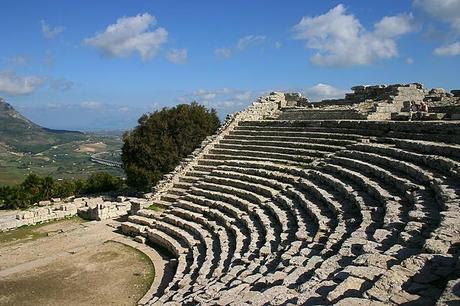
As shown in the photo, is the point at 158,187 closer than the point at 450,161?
No

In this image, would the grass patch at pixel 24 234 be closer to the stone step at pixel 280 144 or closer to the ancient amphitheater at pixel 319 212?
the ancient amphitheater at pixel 319 212

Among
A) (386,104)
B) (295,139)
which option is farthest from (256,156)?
(386,104)

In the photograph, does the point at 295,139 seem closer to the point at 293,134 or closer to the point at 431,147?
the point at 293,134

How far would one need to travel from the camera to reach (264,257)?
11.3m

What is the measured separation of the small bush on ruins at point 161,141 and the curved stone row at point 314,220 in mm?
3661

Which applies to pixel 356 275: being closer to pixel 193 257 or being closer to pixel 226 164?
pixel 193 257

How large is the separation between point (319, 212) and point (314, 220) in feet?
1.27

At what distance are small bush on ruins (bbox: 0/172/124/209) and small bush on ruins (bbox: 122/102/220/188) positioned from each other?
357 cm

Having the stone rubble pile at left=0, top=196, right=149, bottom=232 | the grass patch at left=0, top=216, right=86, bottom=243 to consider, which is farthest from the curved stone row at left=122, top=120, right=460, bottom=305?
the grass patch at left=0, top=216, right=86, bottom=243

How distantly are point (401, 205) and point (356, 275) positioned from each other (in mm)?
4653

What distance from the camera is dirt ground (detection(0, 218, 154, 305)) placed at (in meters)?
13.7

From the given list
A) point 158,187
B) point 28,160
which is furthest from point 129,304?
point 28,160

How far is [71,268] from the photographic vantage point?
1603 centimetres

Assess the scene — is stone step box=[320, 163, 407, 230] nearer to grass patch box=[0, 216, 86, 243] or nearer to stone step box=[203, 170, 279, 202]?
stone step box=[203, 170, 279, 202]
